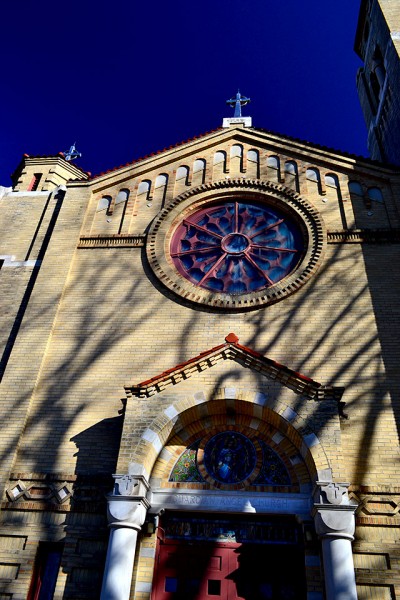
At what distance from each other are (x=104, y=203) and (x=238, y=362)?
263 inches

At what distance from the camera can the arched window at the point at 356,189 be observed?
12570 millimetres

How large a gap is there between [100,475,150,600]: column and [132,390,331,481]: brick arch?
17.4 inches

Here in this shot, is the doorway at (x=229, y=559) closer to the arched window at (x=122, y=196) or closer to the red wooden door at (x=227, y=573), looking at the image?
the red wooden door at (x=227, y=573)

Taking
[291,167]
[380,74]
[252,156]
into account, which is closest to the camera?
[291,167]

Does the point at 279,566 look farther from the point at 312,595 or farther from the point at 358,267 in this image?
the point at 358,267

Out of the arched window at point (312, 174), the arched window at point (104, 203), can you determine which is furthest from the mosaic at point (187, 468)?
the arched window at point (312, 174)

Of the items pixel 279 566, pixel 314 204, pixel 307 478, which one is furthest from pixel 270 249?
pixel 279 566

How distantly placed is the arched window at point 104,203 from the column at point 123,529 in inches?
305

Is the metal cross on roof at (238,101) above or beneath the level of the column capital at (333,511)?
above

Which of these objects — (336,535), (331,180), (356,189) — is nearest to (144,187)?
(331,180)

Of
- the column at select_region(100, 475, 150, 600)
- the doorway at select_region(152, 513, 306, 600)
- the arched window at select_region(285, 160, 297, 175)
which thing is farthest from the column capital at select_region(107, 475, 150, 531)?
the arched window at select_region(285, 160, 297, 175)

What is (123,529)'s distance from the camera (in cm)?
757

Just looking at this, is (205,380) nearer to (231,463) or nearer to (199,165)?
(231,463)

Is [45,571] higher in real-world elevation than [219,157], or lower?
lower
